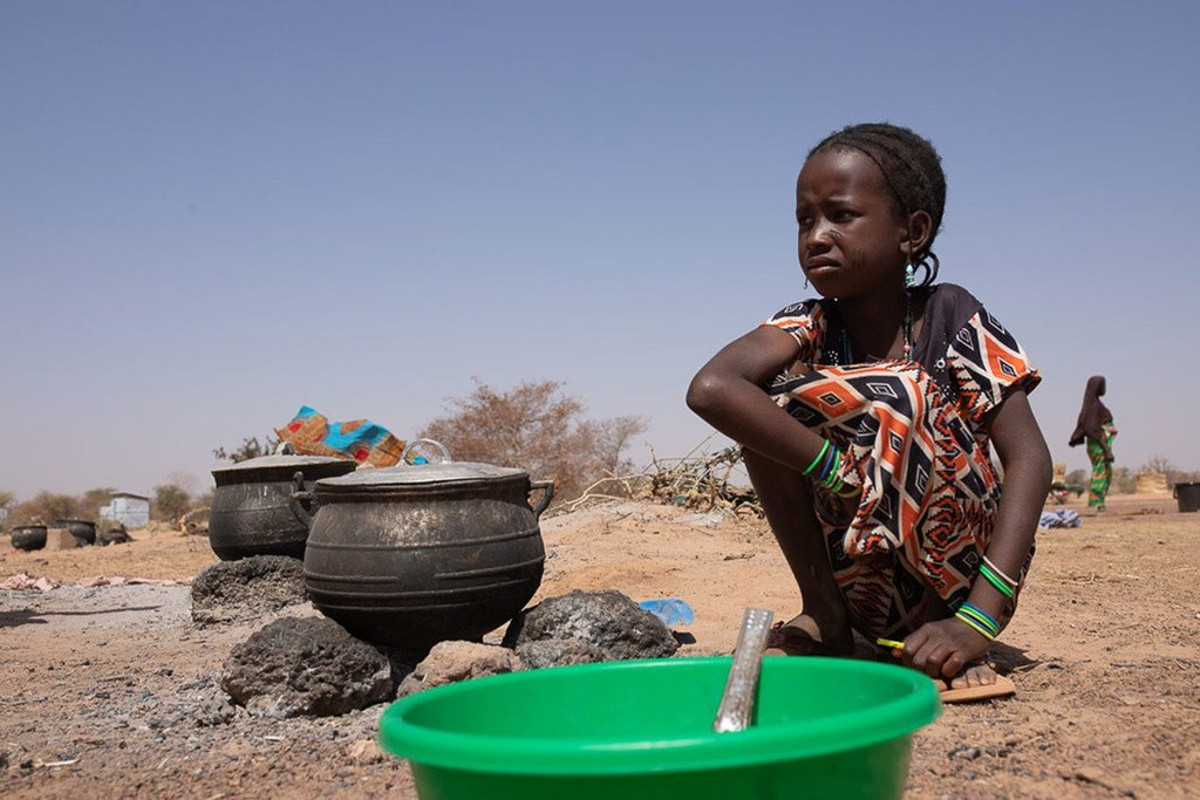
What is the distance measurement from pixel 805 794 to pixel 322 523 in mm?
2815

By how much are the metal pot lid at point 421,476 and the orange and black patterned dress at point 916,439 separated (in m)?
1.20

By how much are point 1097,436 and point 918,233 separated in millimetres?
13924

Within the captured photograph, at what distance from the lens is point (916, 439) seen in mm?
2773

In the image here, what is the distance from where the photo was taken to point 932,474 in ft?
9.22

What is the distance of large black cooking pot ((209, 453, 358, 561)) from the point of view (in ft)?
20.1

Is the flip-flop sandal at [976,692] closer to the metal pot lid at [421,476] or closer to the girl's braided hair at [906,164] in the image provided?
the girl's braided hair at [906,164]

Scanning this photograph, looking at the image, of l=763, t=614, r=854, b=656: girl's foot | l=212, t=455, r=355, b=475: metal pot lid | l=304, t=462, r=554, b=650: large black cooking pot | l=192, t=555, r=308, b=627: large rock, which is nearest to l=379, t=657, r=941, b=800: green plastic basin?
l=763, t=614, r=854, b=656: girl's foot

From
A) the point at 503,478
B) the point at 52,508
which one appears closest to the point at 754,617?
the point at 503,478

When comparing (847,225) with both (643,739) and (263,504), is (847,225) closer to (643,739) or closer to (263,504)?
(643,739)

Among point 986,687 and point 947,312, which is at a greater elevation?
point 947,312

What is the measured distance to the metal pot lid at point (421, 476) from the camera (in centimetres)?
354

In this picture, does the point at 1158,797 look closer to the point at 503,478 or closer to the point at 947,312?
the point at 947,312

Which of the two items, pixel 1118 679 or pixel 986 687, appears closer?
pixel 986 687

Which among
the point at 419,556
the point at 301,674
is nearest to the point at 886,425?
the point at 419,556
